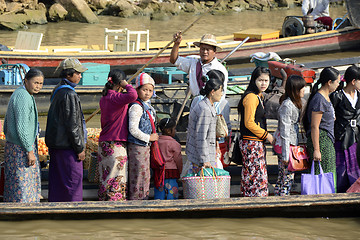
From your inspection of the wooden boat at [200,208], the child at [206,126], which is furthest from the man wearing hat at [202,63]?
the wooden boat at [200,208]

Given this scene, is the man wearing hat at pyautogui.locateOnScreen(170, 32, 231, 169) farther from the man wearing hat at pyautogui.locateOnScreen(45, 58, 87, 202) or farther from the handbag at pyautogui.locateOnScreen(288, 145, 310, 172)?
the man wearing hat at pyautogui.locateOnScreen(45, 58, 87, 202)

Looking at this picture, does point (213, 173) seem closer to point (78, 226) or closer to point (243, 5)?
point (78, 226)

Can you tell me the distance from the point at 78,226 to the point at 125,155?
780 mm

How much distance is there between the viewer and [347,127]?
6.04m

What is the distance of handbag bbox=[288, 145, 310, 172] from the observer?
5.88 meters

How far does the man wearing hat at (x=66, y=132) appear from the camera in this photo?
17.8ft

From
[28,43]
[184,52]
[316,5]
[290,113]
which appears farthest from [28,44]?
[290,113]

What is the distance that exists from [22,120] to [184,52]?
9637mm

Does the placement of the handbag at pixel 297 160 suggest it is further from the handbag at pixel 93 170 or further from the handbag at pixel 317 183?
the handbag at pixel 93 170

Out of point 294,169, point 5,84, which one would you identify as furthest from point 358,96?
point 5,84

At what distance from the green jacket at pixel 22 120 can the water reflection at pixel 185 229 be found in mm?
778

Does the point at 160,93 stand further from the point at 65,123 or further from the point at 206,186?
the point at 65,123

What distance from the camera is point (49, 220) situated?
5680 millimetres

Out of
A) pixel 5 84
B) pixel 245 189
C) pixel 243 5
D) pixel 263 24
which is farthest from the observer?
pixel 243 5
